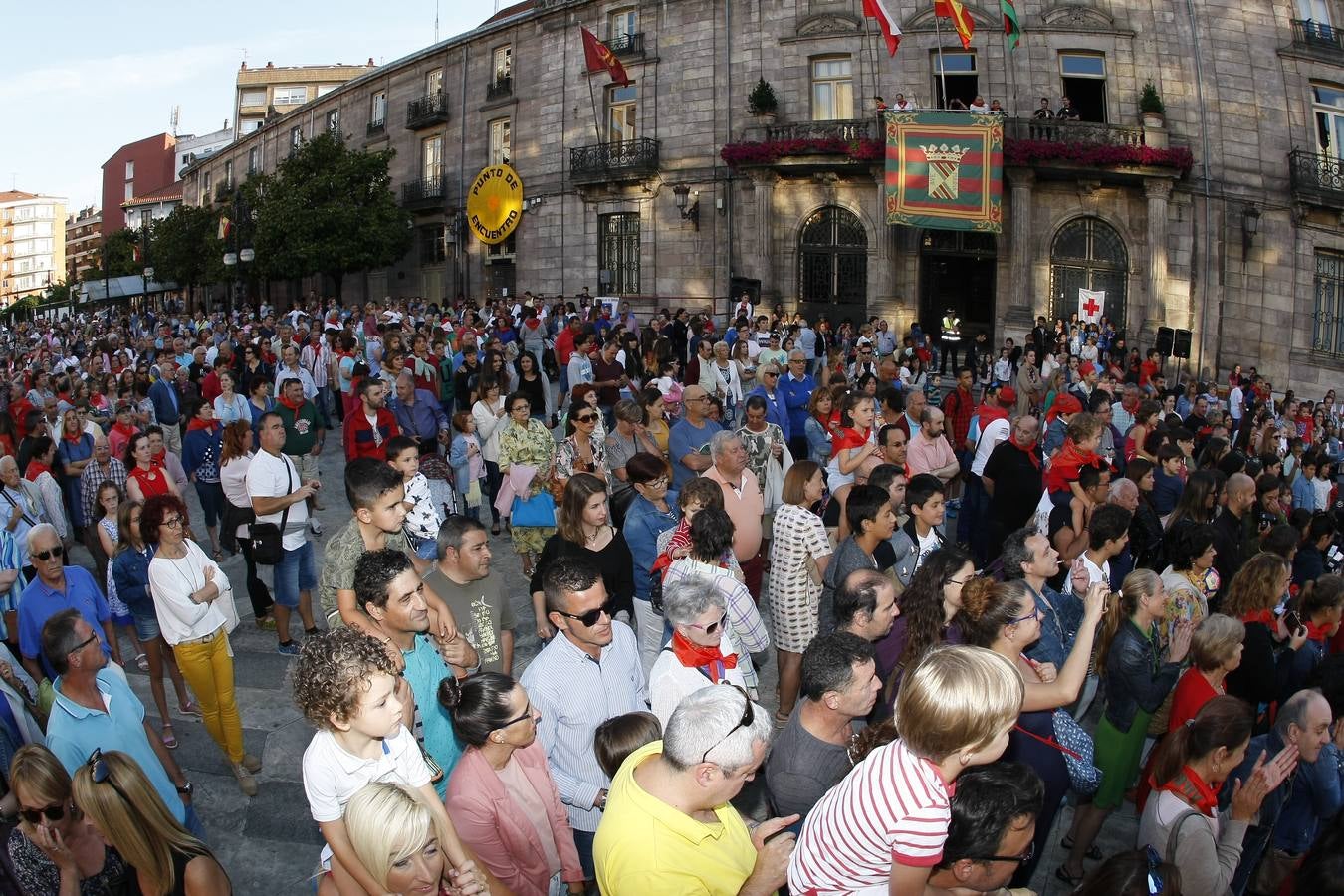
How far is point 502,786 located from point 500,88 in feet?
91.8

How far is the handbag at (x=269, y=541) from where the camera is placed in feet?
22.0

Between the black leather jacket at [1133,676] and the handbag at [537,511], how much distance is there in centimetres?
397

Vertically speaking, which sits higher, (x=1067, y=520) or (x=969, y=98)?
(x=969, y=98)

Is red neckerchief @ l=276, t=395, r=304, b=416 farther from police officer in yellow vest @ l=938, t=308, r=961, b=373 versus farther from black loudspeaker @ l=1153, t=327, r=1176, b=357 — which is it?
black loudspeaker @ l=1153, t=327, r=1176, b=357

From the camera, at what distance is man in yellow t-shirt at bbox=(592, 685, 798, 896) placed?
3.01m

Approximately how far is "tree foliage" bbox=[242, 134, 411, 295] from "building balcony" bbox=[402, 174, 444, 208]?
0.51 meters

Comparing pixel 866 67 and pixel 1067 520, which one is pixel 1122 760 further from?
pixel 866 67

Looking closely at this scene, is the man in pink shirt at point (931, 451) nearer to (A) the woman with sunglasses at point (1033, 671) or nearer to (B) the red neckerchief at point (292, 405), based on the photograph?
(A) the woman with sunglasses at point (1033, 671)

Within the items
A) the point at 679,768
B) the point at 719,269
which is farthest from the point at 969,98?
the point at 679,768

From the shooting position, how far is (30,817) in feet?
11.9

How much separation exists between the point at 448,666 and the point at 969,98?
70.9ft

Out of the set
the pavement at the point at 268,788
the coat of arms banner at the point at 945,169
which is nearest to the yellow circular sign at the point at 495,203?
the coat of arms banner at the point at 945,169

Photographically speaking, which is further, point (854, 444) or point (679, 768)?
point (854, 444)

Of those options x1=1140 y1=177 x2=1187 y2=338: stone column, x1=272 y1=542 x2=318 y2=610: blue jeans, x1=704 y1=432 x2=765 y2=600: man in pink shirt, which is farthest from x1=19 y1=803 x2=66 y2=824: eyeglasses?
x1=1140 y1=177 x2=1187 y2=338: stone column
